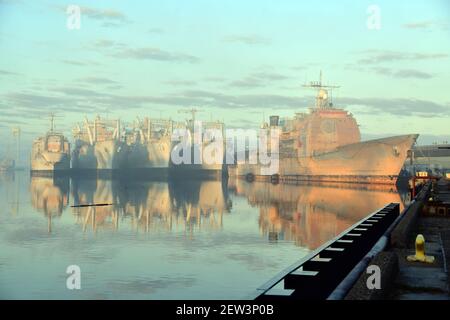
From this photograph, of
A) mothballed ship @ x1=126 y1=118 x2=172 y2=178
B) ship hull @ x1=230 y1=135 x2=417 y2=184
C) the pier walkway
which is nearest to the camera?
the pier walkway

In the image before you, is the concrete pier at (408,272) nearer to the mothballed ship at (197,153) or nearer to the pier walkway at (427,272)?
the pier walkway at (427,272)

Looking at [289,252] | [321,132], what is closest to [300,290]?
[289,252]

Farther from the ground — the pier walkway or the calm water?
the pier walkway

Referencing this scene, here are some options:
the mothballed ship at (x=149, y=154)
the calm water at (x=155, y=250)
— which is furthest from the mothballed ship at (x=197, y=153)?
the calm water at (x=155, y=250)

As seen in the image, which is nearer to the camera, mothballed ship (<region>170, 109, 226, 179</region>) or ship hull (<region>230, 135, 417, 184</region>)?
ship hull (<region>230, 135, 417, 184</region>)

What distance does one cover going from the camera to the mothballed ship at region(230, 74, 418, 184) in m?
97.0

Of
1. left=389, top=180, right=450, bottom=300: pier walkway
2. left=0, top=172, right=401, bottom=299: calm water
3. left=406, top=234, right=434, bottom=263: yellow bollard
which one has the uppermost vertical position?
left=406, top=234, right=434, bottom=263: yellow bollard

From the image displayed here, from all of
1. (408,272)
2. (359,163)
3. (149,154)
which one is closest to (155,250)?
(408,272)

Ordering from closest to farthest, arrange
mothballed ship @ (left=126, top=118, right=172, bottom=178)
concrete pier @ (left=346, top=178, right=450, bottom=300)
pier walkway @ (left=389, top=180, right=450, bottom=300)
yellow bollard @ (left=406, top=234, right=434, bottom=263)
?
1. concrete pier @ (left=346, top=178, right=450, bottom=300)
2. pier walkway @ (left=389, top=180, right=450, bottom=300)
3. yellow bollard @ (left=406, top=234, right=434, bottom=263)
4. mothballed ship @ (left=126, top=118, right=172, bottom=178)

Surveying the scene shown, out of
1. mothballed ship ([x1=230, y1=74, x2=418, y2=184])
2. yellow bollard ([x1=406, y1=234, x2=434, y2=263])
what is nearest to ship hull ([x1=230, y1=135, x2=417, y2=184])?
mothballed ship ([x1=230, y1=74, x2=418, y2=184])

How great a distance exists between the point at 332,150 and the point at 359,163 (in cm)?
889

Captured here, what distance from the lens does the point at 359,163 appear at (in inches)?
4053

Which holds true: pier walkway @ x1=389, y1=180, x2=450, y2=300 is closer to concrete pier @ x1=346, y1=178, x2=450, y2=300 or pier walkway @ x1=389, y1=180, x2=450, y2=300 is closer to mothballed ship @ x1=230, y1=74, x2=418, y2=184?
concrete pier @ x1=346, y1=178, x2=450, y2=300
